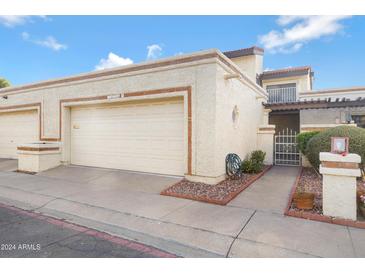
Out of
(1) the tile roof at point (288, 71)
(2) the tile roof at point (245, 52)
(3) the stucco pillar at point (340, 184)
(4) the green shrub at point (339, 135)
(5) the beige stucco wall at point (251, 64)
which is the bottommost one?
(3) the stucco pillar at point (340, 184)

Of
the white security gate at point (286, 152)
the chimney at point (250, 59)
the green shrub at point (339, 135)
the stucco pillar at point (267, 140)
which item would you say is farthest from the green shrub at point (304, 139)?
the chimney at point (250, 59)

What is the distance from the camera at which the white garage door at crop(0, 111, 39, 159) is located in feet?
39.1

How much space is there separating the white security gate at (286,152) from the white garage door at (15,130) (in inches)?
455

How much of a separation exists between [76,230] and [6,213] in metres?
2.07

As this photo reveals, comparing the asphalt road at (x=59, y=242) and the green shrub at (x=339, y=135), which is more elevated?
the green shrub at (x=339, y=135)

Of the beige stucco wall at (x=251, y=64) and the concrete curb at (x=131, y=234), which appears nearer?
the concrete curb at (x=131, y=234)

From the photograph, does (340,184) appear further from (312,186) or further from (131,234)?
(131,234)

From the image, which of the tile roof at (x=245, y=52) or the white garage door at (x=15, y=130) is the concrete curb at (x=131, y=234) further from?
the tile roof at (x=245, y=52)

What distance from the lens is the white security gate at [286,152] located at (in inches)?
425

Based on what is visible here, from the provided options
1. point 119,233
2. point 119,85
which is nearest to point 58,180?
point 119,85

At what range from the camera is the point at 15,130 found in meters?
12.7

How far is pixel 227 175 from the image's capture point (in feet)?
25.6

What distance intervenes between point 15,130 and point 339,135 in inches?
579

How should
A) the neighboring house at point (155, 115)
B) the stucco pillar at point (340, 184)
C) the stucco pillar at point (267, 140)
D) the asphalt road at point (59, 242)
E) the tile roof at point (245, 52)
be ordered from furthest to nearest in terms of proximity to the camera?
the tile roof at point (245, 52) < the stucco pillar at point (267, 140) < the neighboring house at point (155, 115) < the stucco pillar at point (340, 184) < the asphalt road at point (59, 242)
